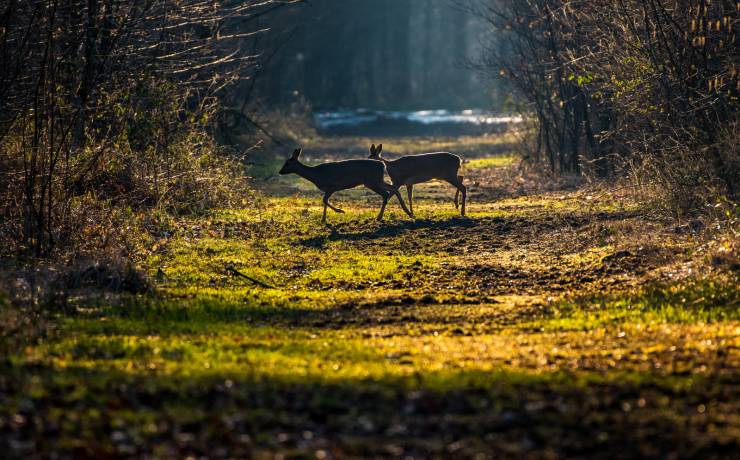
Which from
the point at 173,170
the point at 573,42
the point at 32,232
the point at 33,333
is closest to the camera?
the point at 33,333

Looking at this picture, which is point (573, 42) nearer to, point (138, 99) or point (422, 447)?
point (138, 99)

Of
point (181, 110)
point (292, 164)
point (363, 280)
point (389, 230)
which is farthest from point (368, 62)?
point (363, 280)

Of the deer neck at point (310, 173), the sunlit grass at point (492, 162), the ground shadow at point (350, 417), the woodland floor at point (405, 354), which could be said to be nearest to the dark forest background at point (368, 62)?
the sunlit grass at point (492, 162)

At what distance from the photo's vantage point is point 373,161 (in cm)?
2177

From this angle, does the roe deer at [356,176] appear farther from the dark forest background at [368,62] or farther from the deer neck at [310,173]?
the dark forest background at [368,62]

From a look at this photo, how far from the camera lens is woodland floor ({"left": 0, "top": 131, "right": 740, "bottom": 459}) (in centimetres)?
694

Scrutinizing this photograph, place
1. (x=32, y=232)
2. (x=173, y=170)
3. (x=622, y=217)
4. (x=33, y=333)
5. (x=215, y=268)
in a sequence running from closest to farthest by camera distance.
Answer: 1. (x=33, y=333)
2. (x=32, y=232)
3. (x=215, y=268)
4. (x=622, y=217)
5. (x=173, y=170)

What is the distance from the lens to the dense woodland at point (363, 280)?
7207 millimetres

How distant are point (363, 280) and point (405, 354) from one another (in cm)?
486

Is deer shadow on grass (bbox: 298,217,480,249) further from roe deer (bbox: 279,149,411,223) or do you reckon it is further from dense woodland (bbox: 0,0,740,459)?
roe deer (bbox: 279,149,411,223)

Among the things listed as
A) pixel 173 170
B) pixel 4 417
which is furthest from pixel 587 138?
pixel 4 417

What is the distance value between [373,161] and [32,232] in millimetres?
9411

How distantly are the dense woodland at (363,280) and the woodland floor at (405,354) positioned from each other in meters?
0.03

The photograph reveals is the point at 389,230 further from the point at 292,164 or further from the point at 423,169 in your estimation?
the point at 292,164
